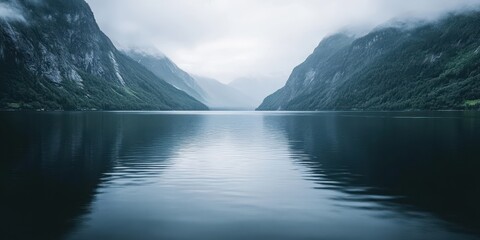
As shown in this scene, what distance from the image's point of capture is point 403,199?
26.0 meters

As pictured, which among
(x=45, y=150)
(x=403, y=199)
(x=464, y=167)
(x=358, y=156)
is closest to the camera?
(x=403, y=199)

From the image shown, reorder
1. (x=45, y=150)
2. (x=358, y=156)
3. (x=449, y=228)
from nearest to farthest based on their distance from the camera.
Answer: (x=449, y=228) → (x=358, y=156) → (x=45, y=150)

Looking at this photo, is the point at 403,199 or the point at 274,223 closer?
the point at 274,223

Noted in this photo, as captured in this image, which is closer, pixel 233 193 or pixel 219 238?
pixel 219 238

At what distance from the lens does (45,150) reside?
52.8m

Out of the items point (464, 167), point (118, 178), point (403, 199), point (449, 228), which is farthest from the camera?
point (464, 167)

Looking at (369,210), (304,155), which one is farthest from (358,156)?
(369,210)

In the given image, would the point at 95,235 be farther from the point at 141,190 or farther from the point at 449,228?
the point at 449,228

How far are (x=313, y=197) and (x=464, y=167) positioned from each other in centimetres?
2078

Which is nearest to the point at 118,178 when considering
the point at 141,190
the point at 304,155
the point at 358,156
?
the point at 141,190

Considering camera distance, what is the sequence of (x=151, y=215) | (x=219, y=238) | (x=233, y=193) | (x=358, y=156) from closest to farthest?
1. (x=219, y=238)
2. (x=151, y=215)
3. (x=233, y=193)
4. (x=358, y=156)

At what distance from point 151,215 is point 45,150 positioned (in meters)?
37.1

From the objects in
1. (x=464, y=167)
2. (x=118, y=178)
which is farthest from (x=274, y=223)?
(x=464, y=167)

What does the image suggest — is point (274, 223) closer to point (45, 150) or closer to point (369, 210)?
point (369, 210)
